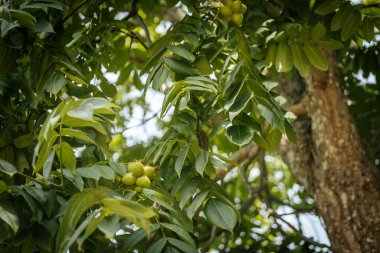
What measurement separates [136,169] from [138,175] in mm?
21

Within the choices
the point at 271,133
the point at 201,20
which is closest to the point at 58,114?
the point at 271,133

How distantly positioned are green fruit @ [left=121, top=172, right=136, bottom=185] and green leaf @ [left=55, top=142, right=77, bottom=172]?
0.56ft

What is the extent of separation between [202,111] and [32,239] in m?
0.71

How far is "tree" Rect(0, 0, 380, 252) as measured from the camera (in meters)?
1.53

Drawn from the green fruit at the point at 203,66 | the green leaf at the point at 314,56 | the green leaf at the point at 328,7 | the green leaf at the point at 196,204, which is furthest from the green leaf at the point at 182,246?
the green leaf at the point at 328,7

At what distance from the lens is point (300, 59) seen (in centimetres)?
230

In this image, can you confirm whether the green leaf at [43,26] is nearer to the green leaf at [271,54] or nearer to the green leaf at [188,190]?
the green leaf at [188,190]

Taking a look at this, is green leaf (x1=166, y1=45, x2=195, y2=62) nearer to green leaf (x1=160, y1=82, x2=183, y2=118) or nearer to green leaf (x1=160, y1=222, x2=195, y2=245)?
green leaf (x1=160, y1=82, x2=183, y2=118)

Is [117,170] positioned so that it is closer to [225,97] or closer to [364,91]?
[225,97]

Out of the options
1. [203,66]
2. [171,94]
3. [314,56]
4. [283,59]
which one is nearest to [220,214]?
[171,94]

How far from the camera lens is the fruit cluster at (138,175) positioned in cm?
169

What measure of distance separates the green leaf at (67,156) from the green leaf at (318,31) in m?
1.16

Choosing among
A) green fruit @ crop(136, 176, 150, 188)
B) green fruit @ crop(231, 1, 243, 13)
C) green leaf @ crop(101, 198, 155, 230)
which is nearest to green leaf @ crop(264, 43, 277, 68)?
green fruit @ crop(231, 1, 243, 13)

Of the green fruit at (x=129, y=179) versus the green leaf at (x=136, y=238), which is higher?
the green fruit at (x=129, y=179)
